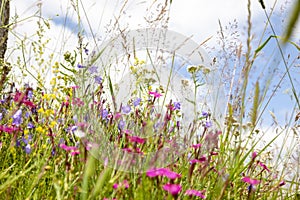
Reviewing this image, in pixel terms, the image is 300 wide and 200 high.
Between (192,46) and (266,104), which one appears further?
(192,46)

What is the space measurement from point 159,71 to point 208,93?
1.00ft

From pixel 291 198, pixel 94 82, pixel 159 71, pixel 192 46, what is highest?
pixel 192 46

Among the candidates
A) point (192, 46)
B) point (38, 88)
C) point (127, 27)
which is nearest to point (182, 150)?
point (192, 46)

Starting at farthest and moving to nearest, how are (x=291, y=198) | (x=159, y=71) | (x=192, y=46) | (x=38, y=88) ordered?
1. (x=38, y=88)
2. (x=159, y=71)
3. (x=192, y=46)
4. (x=291, y=198)

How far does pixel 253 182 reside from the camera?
4.00 ft

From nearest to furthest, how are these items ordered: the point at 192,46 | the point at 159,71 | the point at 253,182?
the point at 253,182, the point at 192,46, the point at 159,71

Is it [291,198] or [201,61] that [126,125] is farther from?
[291,198]

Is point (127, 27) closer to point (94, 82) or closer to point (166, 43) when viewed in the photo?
point (166, 43)

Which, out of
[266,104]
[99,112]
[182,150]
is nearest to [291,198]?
[266,104]

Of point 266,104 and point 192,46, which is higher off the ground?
point 192,46

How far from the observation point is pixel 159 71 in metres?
2.24

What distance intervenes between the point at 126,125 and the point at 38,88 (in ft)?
3.93

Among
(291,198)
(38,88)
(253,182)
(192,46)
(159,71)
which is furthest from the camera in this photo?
(38,88)

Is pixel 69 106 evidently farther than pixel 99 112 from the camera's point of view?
Yes
